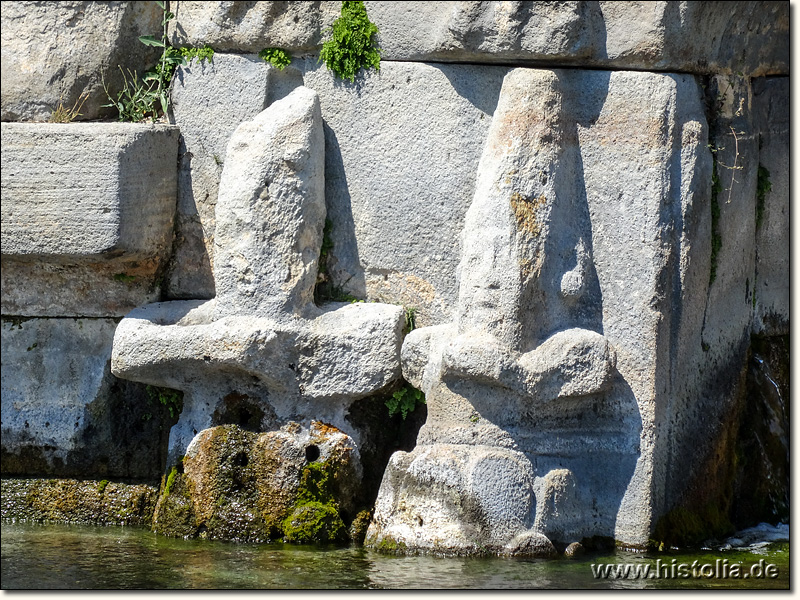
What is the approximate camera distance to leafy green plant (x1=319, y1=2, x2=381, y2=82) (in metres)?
5.68

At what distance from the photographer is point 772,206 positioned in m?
6.07

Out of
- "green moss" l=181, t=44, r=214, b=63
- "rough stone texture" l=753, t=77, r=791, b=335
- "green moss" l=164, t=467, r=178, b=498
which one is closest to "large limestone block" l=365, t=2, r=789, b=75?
"rough stone texture" l=753, t=77, r=791, b=335

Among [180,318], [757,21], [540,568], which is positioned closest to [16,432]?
[180,318]

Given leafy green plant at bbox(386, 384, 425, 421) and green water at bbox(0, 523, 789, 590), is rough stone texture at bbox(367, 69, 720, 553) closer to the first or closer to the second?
green water at bbox(0, 523, 789, 590)

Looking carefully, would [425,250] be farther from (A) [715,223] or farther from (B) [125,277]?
(B) [125,277]

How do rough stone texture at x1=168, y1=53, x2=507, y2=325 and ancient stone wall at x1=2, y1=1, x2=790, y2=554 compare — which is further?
rough stone texture at x1=168, y1=53, x2=507, y2=325

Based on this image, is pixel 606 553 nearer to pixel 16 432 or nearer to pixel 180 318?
pixel 180 318

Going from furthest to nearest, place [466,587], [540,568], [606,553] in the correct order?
[606,553]
[540,568]
[466,587]

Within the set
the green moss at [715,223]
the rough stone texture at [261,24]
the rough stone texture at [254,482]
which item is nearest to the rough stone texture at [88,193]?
the rough stone texture at [261,24]

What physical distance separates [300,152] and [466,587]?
198 centimetres

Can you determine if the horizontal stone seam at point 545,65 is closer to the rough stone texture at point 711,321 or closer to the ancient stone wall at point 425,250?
the ancient stone wall at point 425,250

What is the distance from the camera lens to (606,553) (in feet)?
17.3

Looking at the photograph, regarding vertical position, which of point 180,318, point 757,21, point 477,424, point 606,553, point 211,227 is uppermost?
point 757,21

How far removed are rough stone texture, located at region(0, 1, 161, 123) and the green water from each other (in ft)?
6.47
